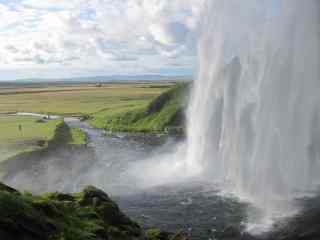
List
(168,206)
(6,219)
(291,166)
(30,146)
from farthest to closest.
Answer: (30,146)
(291,166)
(168,206)
(6,219)

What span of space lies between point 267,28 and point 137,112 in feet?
233

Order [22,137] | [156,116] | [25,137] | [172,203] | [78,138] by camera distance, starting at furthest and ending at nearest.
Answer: [156,116] < [78,138] < [25,137] < [22,137] < [172,203]

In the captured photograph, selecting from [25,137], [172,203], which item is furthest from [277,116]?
[25,137]

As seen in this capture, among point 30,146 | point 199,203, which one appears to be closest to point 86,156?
point 30,146

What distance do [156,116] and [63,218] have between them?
83.7 meters

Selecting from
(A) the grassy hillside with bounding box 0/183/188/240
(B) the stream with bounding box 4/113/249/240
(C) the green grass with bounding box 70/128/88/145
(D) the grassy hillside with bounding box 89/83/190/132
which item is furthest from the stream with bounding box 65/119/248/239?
(D) the grassy hillside with bounding box 89/83/190/132

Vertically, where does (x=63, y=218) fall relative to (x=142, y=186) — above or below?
below

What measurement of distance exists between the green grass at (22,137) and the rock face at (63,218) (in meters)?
31.1

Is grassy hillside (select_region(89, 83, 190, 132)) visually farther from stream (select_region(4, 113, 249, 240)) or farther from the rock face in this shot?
the rock face

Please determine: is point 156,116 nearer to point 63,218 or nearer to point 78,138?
Answer: point 78,138

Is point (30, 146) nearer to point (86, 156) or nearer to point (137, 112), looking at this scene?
point (86, 156)

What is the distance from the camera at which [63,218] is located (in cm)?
2391

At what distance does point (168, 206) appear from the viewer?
Result: 37531 mm

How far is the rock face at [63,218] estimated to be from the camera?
20.2m
